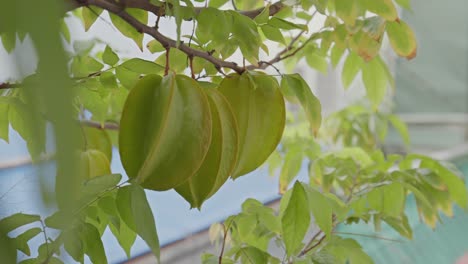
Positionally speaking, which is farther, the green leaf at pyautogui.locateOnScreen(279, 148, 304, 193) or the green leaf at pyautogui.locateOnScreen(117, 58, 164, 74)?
the green leaf at pyautogui.locateOnScreen(279, 148, 304, 193)

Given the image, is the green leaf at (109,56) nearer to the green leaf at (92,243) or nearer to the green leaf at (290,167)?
the green leaf at (92,243)

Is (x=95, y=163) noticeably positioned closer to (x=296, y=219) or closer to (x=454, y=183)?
(x=296, y=219)

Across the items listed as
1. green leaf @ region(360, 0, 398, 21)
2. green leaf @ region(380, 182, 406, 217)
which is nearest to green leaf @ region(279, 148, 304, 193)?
green leaf @ region(380, 182, 406, 217)

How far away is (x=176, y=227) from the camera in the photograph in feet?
2.84

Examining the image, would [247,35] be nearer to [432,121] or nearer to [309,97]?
[309,97]

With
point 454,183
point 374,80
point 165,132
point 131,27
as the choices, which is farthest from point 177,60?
point 454,183

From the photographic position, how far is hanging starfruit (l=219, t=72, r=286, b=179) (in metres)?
0.37

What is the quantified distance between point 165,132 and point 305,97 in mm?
150

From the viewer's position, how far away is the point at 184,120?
284mm

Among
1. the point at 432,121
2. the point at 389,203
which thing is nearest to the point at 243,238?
the point at 389,203

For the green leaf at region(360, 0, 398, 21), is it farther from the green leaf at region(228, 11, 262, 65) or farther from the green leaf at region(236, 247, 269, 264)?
the green leaf at region(236, 247, 269, 264)

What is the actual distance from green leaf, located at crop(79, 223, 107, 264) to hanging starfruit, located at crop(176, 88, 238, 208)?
7 cm

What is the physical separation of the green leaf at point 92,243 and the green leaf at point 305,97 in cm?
17

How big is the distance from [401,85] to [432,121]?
312 millimetres
